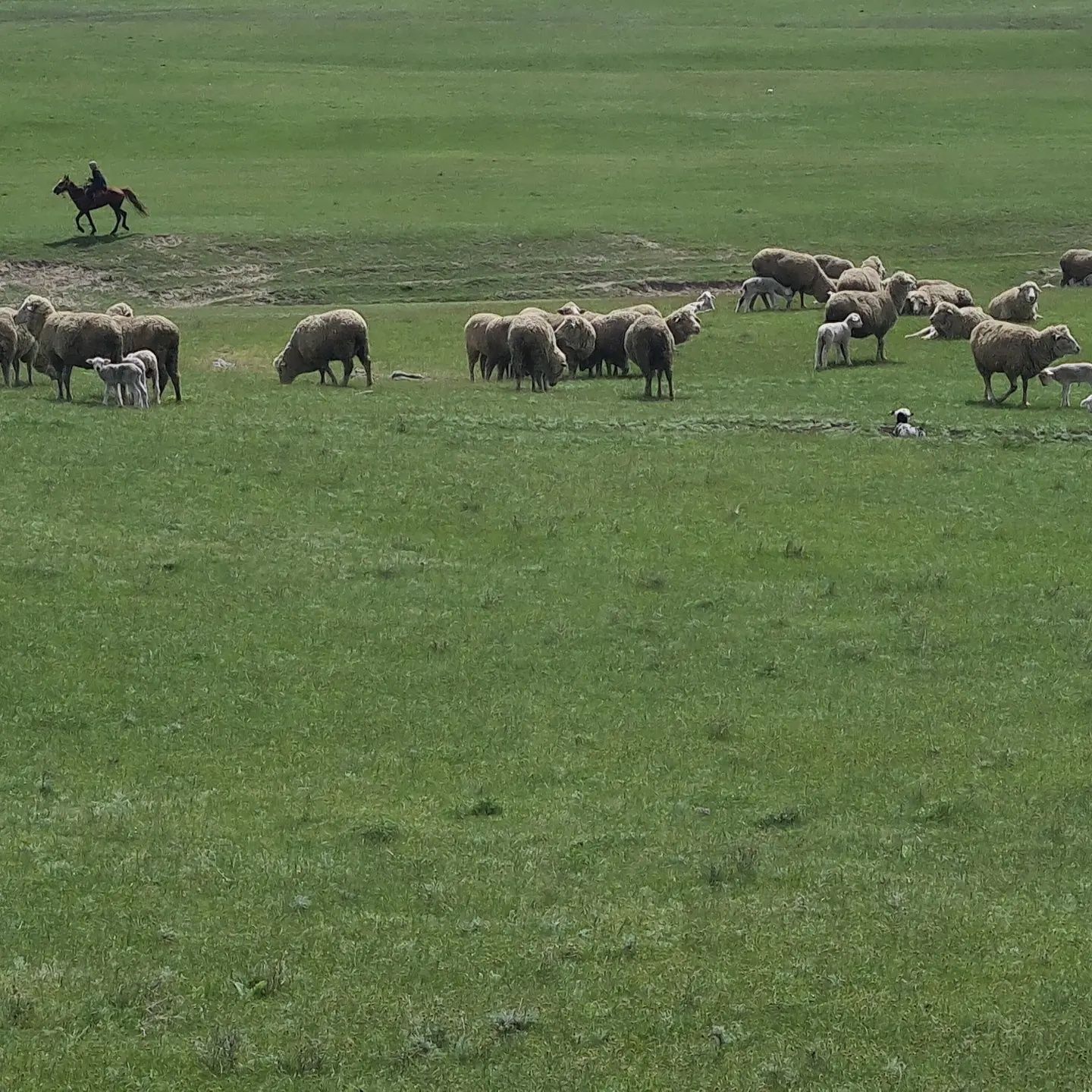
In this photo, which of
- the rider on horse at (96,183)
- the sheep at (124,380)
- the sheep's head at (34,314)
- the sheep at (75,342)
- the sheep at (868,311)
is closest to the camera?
the sheep at (124,380)

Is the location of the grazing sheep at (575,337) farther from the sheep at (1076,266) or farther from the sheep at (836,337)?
the sheep at (1076,266)

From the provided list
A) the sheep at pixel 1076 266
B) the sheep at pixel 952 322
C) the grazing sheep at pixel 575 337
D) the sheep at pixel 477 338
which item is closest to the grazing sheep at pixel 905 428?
the grazing sheep at pixel 575 337

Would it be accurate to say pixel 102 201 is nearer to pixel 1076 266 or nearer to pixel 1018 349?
pixel 1076 266

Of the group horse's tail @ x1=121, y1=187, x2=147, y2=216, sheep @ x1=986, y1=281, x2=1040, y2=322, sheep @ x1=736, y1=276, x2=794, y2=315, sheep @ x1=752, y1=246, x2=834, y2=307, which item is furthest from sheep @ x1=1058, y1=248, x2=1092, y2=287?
horse's tail @ x1=121, y1=187, x2=147, y2=216

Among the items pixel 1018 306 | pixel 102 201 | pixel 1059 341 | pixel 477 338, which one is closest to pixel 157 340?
pixel 477 338

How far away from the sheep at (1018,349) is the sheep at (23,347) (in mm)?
15240

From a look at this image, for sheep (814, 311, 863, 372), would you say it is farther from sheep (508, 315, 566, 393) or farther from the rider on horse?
the rider on horse

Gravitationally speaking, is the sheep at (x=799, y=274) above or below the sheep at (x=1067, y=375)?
above

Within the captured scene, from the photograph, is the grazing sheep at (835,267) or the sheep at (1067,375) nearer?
the sheep at (1067,375)

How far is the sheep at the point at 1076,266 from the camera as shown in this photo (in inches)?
1693

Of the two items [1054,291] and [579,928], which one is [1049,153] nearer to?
[1054,291]

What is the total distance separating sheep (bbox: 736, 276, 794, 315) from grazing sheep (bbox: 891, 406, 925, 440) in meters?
13.9

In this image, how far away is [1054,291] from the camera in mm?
41438

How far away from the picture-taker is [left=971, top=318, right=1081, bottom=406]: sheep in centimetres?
2731
